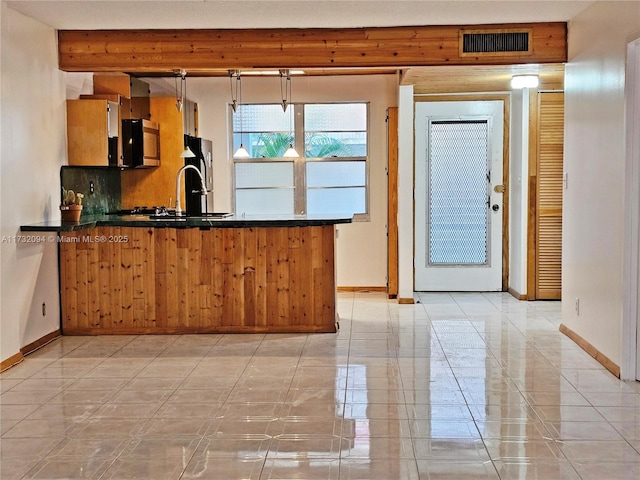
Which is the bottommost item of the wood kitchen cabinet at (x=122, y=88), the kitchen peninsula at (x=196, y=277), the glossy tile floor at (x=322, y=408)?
the glossy tile floor at (x=322, y=408)

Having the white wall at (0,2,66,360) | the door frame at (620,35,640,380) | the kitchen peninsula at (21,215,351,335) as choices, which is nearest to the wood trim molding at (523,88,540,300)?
the kitchen peninsula at (21,215,351,335)

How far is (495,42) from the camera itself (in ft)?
18.9

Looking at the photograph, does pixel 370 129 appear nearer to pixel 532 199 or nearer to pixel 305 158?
pixel 305 158

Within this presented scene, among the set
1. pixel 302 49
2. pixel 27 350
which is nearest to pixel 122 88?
pixel 302 49

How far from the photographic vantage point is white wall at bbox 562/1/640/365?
459 centimetres

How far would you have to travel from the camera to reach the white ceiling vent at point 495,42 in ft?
18.9

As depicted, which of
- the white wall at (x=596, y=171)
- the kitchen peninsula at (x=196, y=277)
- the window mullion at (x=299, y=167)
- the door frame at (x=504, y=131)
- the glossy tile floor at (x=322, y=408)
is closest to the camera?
the glossy tile floor at (x=322, y=408)

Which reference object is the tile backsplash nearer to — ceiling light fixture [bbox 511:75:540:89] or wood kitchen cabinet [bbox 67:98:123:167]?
wood kitchen cabinet [bbox 67:98:123:167]

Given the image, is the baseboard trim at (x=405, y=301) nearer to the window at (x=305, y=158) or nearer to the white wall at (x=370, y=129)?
the white wall at (x=370, y=129)

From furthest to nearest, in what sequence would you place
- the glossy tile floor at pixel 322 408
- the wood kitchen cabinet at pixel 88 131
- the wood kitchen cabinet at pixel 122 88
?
1. the wood kitchen cabinet at pixel 122 88
2. the wood kitchen cabinet at pixel 88 131
3. the glossy tile floor at pixel 322 408

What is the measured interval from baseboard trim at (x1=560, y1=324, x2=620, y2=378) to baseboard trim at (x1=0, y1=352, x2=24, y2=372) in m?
3.82

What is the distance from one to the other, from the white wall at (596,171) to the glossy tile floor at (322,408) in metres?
0.35

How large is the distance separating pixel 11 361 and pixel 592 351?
12.7 feet

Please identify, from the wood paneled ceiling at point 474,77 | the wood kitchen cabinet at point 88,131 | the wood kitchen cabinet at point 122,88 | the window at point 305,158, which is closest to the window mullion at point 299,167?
the window at point 305,158
